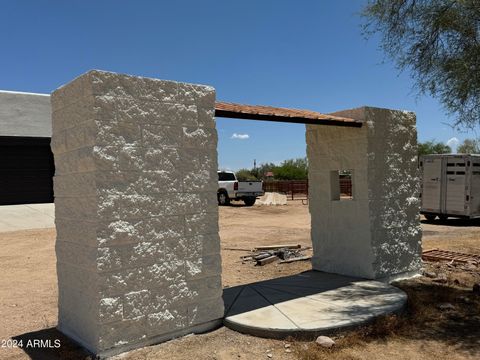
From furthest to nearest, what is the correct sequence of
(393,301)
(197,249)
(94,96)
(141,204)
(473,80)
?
(473,80)
(393,301)
(197,249)
(141,204)
(94,96)

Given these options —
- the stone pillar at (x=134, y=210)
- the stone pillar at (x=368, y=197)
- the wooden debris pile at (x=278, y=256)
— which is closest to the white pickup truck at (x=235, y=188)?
the wooden debris pile at (x=278, y=256)

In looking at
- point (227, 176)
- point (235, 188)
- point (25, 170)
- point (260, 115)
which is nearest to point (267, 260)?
point (260, 115)

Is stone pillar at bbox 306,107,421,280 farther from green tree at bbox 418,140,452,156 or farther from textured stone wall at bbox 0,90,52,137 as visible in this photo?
green tree at bbox 418,140,452,156

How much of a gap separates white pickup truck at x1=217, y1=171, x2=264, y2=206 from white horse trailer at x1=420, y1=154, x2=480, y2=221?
10772 millimetres

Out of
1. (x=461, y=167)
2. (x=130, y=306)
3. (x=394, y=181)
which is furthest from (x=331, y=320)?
(x=461, y=167)

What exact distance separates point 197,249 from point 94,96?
1957 mm

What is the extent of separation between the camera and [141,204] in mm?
4539

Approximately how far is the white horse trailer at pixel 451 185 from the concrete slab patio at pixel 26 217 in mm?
14431

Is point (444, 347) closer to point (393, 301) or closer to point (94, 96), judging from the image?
point (393, 301)

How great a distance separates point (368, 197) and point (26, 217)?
14552 mm

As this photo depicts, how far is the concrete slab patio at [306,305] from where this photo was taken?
4922 mm

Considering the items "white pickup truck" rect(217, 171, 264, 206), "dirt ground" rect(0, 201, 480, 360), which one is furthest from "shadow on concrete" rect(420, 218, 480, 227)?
"white pickup truck" rect(217, 171, 264, 206)

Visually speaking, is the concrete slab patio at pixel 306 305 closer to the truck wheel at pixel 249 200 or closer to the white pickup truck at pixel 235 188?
the white pickup truck at pixel 235 188

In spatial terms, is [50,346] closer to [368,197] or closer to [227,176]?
[368,197]
